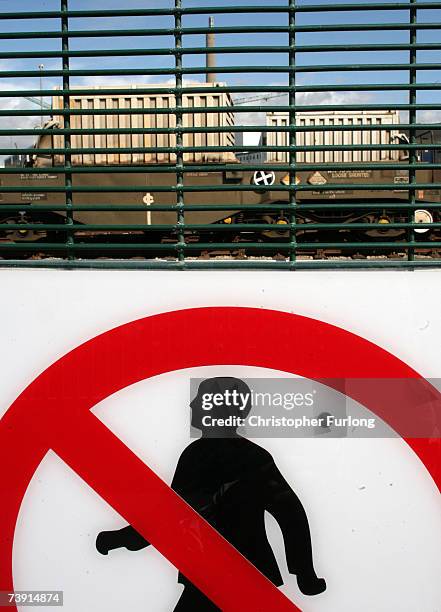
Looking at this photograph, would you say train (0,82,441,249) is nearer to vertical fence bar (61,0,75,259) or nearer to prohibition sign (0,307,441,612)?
vertical fence bar (61,0,75,259)

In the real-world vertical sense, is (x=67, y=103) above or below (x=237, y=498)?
above

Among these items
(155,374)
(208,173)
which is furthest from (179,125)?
(208,173)

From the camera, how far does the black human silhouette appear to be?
1853 millimetres

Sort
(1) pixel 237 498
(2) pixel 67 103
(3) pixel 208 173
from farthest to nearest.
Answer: (3) pixel 208 173 < (2) pixel 67 103 < (1) pixel 237 498

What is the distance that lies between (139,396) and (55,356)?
287 mm

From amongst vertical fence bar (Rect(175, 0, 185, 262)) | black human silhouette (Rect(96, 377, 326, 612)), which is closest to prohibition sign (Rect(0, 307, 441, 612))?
black human silhouette (Rect(96, 377, 326, 612))

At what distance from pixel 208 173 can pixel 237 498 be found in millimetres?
2000

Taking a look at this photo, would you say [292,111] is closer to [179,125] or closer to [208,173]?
[179,125]

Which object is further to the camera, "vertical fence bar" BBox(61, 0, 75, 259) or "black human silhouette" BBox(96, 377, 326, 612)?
"vertical fence bar" BBox(61, 0, 75, 259)

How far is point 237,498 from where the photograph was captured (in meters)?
1.86

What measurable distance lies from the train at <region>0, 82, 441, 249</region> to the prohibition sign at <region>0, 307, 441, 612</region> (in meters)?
0.32

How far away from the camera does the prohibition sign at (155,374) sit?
6.06 feet

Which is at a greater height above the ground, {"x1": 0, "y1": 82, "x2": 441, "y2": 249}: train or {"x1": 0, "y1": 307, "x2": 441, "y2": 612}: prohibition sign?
{"x1": 0, "y1": 82, "x2": 441, "y2": 249}: train

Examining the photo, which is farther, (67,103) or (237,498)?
(67,103)
